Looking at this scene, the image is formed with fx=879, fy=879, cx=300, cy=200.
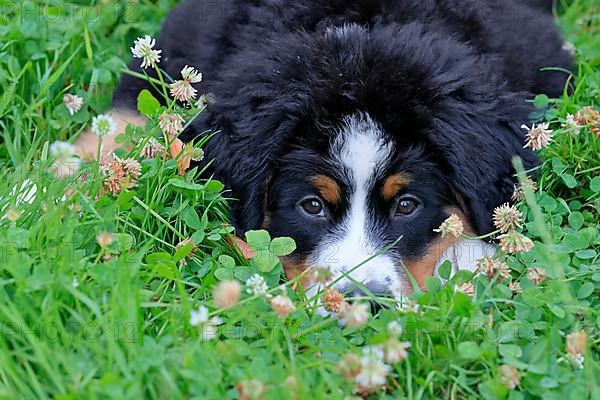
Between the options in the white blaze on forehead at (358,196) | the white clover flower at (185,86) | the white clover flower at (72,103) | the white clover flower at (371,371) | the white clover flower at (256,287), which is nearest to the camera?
the white clover flower at (371,371)

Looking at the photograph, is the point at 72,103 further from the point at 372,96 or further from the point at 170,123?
the point at 372,96

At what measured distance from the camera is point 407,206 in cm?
311

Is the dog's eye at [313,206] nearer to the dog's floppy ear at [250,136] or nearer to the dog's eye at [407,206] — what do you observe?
the dog's floppy ear at [250,136]

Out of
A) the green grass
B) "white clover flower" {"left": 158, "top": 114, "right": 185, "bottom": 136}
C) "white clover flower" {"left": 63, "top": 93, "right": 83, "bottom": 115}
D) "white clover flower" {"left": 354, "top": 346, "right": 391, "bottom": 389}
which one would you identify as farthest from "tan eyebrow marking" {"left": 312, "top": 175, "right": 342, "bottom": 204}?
"white clover flower" {"left": 63, "top": 93, "right": 83, "bottom": 115}

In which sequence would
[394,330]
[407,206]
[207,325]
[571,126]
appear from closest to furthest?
[394,330], [207,325], [407,206], [571,126]

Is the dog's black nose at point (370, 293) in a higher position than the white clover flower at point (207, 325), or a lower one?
higher

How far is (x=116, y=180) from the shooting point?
295cm

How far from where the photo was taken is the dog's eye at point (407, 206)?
3094 millimetres

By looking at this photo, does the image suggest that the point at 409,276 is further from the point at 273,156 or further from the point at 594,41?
the point at 594,41

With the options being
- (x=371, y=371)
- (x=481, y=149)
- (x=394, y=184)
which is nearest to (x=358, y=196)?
(x=394, y=184)

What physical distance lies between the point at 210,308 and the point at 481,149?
1.12 m

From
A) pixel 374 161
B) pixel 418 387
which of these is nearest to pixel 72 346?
pixel 418 387

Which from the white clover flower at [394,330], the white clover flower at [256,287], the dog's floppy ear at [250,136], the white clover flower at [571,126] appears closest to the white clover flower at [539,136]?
the white clover flower at [571,126]

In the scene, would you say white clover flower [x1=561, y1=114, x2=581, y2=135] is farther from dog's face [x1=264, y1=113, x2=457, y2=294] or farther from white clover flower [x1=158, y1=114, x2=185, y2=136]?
white clover flower [x1=158, y1=114, x2=185, y2=136]
